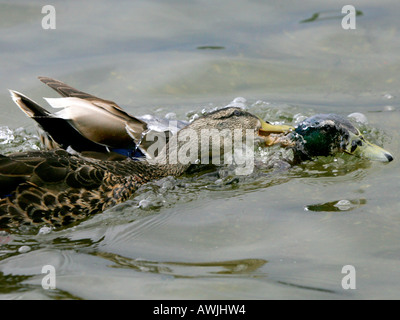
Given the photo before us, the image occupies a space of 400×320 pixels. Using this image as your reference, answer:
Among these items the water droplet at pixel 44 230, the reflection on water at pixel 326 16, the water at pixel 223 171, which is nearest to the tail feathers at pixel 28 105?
the water at pixel 223 171

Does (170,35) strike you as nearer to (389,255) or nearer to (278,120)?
(278,120)

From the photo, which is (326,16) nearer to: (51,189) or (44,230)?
(51,189)

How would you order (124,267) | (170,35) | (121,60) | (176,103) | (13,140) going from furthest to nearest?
(170,35) < (121,60) < (176,103) < (13,140) < (124,267)

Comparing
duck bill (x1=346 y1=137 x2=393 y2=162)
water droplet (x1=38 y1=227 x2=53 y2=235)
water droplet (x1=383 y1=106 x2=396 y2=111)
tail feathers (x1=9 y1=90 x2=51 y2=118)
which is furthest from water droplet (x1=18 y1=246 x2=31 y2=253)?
water droplet (x1=383 y1=106 x2=396 y2=111)

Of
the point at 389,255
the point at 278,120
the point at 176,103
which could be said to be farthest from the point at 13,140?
the point at 389,255

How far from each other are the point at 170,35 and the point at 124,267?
5.54 m

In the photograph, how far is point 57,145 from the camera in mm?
6223

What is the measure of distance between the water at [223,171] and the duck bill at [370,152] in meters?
0.09

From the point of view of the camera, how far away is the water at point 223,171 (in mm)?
4055

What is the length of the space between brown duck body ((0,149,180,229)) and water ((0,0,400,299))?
14 cm

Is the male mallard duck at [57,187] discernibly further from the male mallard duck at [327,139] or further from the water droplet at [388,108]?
the water droplet at [388,108]

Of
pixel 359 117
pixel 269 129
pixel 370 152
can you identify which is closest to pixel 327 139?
pixel 370 152

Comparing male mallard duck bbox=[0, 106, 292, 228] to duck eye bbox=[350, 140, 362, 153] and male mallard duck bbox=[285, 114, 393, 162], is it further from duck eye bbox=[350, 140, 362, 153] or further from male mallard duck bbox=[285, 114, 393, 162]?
duck eye bbox=[350, 140, 362, 153]
